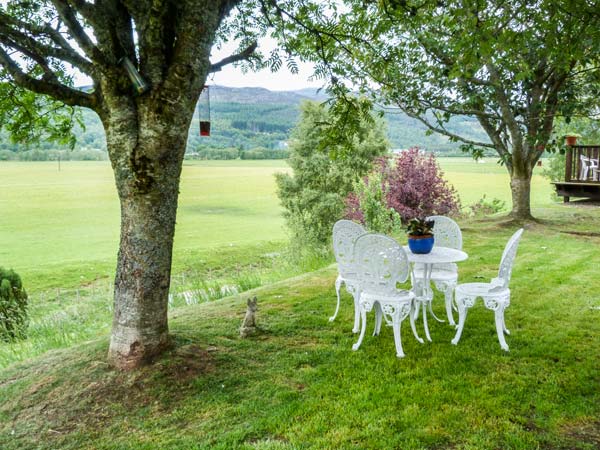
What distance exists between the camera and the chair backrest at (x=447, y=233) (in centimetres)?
500

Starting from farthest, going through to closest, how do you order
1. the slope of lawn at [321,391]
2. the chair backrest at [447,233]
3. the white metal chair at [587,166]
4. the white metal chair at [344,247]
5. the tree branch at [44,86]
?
1. the white metal chair at [587,166]
2. the chair backrest at [447,233]
3. the white metal chair at [344,247]
4. the tree branch at [44,86]
5. the slope of lawn at [321,391]

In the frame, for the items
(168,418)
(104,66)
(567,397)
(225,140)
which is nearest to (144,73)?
(104,66)

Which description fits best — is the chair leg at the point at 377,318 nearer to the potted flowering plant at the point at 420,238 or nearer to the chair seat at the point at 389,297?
the chair seat at the point at 389,297

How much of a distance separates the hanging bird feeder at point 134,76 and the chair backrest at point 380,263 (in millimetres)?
2038

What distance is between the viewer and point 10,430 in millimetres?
2941

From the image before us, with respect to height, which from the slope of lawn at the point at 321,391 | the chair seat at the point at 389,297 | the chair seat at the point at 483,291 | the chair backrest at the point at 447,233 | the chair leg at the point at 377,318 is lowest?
the slope of lawn at the point at 321,391

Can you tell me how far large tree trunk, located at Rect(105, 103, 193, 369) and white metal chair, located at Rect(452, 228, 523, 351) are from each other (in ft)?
8.28

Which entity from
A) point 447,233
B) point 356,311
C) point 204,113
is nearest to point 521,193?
point 447,233

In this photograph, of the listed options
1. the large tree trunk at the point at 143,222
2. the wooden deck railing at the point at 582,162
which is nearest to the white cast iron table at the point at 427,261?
the large tree trunk at the point at 143,222

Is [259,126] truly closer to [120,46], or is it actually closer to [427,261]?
[427,261]

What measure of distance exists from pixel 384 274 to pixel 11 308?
714 centimetres

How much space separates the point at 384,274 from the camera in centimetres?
388

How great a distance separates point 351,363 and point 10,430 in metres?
2.45

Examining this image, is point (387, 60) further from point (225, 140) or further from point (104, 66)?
point (225, 140)
